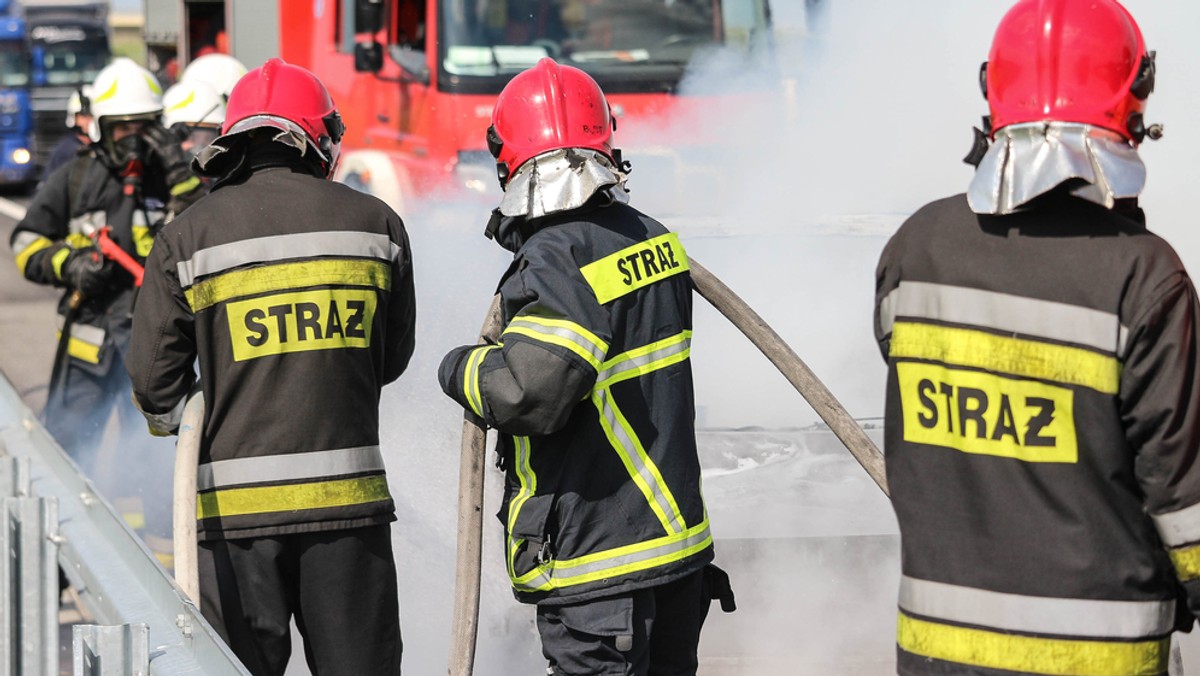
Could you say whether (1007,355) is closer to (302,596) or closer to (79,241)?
(302,596)

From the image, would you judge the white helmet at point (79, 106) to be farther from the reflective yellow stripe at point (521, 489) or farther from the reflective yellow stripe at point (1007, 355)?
the reflective yellow stripe at point (1007, 355)

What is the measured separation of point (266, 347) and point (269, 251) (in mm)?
207

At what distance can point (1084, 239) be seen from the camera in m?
2.08

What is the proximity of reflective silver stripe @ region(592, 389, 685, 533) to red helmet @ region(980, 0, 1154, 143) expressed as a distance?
89 cm

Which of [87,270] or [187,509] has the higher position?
[187,509]

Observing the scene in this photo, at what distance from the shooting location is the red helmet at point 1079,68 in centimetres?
215

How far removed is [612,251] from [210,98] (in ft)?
14.1

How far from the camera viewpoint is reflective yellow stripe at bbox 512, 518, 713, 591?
8.64 feet

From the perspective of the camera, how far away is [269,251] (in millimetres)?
3053

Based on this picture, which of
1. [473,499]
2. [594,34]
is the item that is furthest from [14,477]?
[594,34]

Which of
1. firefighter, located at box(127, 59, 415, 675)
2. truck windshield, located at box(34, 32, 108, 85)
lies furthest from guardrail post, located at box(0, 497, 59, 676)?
truck windshield, located at box(34, 32, 108, 85)

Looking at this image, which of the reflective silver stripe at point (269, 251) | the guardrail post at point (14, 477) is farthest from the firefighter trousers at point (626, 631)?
the guardrail post at point (14, 477)

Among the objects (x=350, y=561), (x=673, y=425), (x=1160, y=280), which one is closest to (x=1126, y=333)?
(x=1160, y=280)

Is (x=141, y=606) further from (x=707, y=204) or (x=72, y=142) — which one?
(x=72, y=142)
